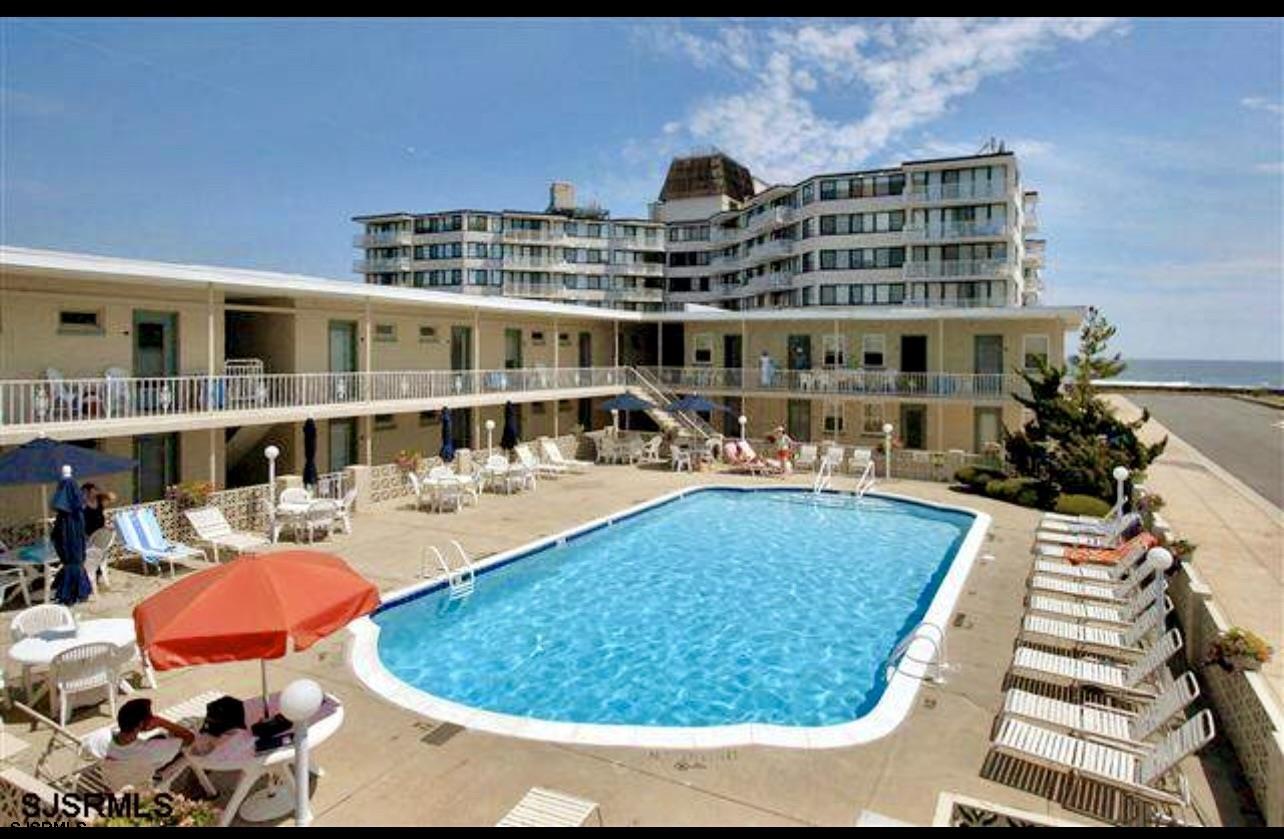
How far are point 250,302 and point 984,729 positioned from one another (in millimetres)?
20857

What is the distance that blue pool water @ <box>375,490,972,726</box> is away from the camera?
10.7m

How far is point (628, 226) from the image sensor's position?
3359 inches

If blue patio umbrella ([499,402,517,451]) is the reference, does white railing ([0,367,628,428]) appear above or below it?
above

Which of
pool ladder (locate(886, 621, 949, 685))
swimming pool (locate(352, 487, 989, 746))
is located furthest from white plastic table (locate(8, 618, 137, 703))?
pool ladder (locate(886, 621, 949, 685))

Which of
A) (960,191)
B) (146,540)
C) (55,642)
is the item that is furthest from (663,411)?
(960,191)

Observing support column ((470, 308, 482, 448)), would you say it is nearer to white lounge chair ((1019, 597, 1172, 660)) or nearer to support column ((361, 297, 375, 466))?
support column ((361, 297, 375, 466))

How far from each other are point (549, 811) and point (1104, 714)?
5907 millimetres

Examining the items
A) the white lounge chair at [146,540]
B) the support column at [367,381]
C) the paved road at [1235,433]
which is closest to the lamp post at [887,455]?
the paved road at [1235,433]

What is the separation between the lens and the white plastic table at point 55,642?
29.6 feet

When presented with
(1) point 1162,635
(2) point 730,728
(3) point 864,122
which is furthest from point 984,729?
(3) point 864,122

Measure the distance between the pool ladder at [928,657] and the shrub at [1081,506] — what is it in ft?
37.8

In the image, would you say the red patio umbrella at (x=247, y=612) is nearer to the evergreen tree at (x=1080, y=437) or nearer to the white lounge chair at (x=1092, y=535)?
the white lounge chair at (x=1092, y=535)

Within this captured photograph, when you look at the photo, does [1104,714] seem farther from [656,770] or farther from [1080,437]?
[1080,437]

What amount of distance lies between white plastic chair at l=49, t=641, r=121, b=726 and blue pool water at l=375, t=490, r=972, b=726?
132 inches
